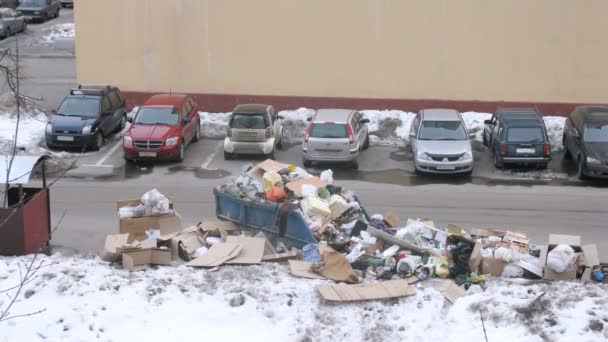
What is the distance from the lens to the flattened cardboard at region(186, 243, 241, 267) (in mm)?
13455

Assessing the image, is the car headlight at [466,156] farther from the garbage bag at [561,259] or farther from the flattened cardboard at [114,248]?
the flattened cardboard at [114,248]

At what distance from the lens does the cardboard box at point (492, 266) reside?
44.2ft

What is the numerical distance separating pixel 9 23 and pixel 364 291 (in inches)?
1333

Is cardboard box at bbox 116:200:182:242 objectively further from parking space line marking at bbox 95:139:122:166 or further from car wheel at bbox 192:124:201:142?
car wheel at bbox 192:124:201:142

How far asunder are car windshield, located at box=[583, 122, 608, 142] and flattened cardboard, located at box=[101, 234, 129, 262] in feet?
43.8

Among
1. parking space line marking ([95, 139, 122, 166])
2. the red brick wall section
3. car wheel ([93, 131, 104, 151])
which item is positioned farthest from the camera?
the red brick wall section

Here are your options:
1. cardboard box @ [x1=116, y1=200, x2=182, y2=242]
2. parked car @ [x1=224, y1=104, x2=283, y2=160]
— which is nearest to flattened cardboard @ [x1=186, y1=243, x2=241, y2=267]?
cardboard box @ [x1=116, y1=200, x2=182, y2=242]

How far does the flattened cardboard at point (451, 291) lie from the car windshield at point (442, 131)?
1068 centimetres

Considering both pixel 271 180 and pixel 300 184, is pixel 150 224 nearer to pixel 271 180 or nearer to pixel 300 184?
pixel 271 180

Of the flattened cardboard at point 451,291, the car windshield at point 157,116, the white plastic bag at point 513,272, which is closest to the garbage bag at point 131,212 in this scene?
the flattened cardboard at point 451,291

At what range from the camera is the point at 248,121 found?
78.9 ft

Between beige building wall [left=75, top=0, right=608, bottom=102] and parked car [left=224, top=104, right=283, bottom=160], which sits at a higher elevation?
beige building wall [left=75, top=0, right=608, bottom=102]

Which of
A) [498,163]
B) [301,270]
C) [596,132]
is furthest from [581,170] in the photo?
[301,270]

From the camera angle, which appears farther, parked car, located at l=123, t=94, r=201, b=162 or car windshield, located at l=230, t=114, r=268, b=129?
car windshield, located at l=230, t=114, r=268, b=129
